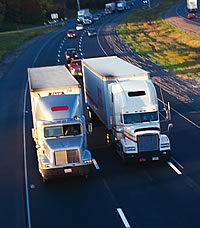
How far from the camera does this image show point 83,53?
247 ft

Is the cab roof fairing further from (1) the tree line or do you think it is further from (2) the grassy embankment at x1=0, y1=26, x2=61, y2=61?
(1) the tree line

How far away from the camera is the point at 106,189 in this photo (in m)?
23.1

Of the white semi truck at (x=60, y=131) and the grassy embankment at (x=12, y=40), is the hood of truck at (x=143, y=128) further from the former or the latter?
the grassy embankment at (x=12, y=40)

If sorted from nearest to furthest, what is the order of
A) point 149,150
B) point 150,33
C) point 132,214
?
point 132,214 → point 149,150 → point 150,33

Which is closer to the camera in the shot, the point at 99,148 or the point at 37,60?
the point at 99,148

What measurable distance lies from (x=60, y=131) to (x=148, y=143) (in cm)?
361

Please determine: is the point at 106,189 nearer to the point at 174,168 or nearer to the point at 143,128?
the point at 174,168

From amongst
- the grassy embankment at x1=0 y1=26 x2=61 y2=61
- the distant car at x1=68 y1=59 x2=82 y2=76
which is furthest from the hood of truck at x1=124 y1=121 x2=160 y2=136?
the grassy embankment at x1=0 y1=26 x2=61 y2=61

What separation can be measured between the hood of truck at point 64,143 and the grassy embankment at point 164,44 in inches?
1025

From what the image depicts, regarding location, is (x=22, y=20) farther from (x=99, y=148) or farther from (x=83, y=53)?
(x=99, y=148)

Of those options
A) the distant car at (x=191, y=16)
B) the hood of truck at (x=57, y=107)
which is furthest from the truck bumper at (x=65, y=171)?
the distant car at (x=191, y=16)

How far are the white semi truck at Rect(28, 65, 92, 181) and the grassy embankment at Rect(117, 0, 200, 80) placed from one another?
2439 centimetres

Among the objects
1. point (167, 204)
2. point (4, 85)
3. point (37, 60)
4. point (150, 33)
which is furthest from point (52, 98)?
point (150, 33)

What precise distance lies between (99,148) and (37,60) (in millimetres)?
43938
